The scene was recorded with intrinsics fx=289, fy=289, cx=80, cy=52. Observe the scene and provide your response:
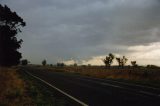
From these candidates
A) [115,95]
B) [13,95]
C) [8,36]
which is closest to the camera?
[13,95]

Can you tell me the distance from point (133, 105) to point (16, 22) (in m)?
55.6

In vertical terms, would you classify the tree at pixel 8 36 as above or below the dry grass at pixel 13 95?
above

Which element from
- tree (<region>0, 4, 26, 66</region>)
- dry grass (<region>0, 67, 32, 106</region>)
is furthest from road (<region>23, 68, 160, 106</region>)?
tree (<region>0, 4, 26, 66</region>)

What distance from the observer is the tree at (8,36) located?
61.6m

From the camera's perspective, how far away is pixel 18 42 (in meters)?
65.1

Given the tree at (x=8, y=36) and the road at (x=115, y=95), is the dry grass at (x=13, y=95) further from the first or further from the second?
the tree at (x=8, y=36)

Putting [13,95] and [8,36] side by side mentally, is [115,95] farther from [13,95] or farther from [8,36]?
[8,36]

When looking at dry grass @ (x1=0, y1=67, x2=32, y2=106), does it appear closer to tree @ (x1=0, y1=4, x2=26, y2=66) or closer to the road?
the road

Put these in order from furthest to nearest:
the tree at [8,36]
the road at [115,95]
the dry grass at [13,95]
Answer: the tree at [8,36]
the dry grass at [13,95]
the road at [115,95]

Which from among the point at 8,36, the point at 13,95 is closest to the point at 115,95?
the point at 13,95

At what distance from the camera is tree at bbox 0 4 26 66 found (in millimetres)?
61625

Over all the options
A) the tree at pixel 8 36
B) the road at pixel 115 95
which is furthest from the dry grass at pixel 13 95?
the tree at pixel 8 36

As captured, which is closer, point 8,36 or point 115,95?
point 115,95

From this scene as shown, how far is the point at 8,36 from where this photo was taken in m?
62.5
